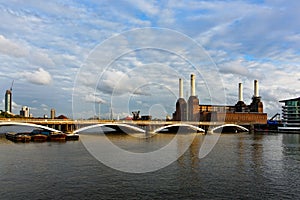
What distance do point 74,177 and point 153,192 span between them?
6623mm

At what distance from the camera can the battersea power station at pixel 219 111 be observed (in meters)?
120

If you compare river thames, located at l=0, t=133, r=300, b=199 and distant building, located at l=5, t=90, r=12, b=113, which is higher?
distant building, located at l=5, t=90, r=12, b=113

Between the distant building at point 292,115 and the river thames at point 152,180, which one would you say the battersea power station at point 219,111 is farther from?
the river thames at point 152,180

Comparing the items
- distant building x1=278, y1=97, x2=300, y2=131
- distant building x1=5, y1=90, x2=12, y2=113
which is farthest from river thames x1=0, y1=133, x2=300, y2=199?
distant building x1=5, y1=90, x2=12, y2=113

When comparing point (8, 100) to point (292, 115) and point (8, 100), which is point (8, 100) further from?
point (292, 115)

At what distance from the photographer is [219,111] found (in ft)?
428

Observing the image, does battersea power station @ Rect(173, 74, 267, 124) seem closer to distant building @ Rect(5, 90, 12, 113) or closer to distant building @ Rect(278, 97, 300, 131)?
distant building @ Rect(278, 97, 300, 131)

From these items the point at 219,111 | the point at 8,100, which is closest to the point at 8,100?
the point at 8,100

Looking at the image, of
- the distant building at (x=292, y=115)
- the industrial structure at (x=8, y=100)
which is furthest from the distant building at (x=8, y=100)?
the distant building at (x=292, y=115)

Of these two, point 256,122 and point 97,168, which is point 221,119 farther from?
point 97,168

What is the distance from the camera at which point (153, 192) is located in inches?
690

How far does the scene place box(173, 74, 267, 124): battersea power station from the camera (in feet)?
395

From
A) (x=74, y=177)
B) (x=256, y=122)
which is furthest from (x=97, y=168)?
(x=256, y=122)

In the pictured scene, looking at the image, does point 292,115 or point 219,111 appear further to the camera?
point 219,111
